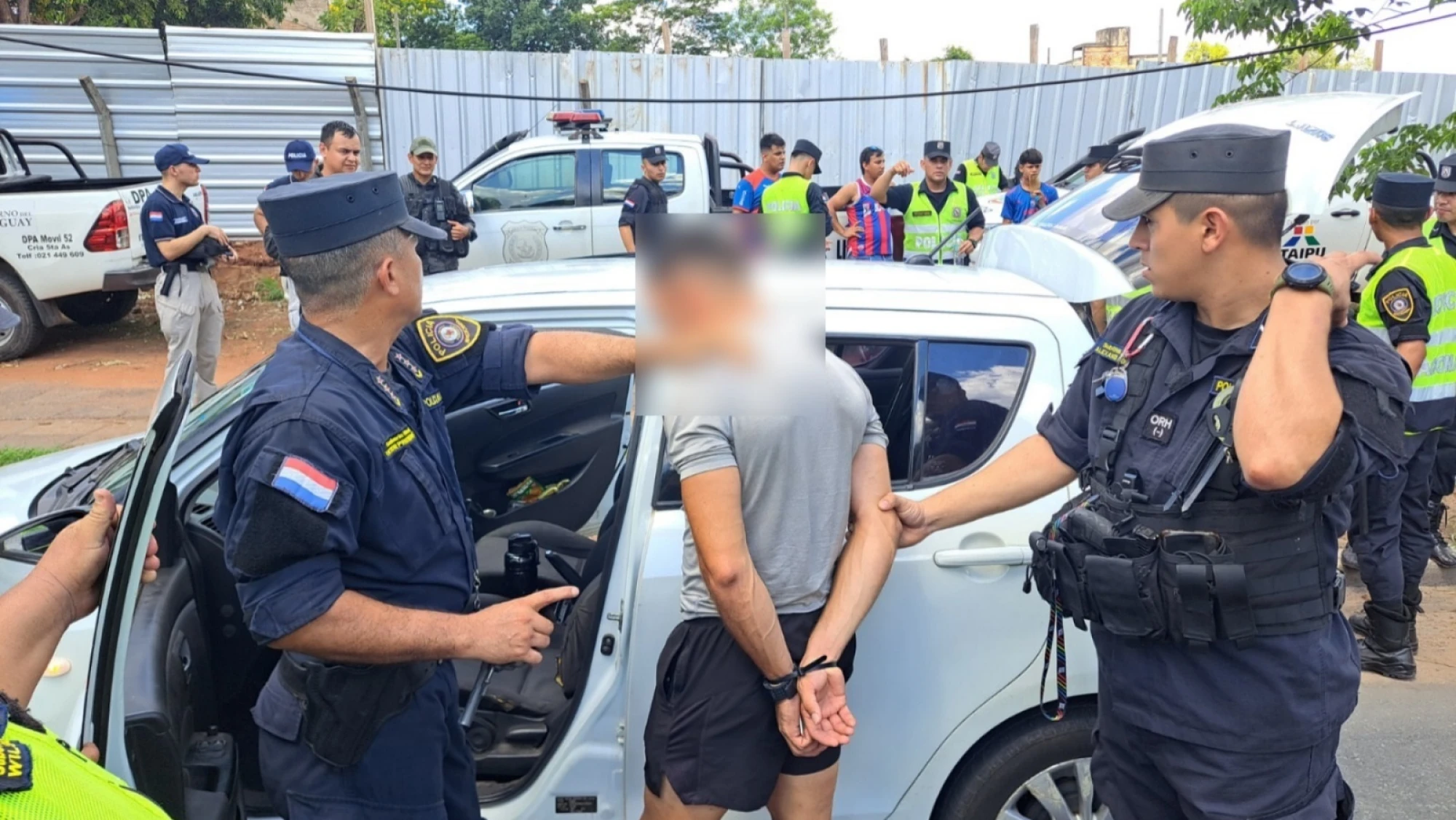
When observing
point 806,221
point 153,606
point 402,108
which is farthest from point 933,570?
point 402,108

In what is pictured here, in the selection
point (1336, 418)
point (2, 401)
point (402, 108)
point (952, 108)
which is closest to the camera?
point (1336, 418)

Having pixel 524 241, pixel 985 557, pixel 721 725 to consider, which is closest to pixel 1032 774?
pixel 985 557

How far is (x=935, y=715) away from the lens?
233 cm

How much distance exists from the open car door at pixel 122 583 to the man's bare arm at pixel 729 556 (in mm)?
821

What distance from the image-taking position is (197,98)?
11.0 m

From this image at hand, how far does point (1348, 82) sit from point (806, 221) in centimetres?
1388

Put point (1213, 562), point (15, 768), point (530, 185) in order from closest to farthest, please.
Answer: point (15, 768) < point (1213, 562) < point (530, 185)

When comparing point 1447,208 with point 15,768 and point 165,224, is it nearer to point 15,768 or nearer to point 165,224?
point 15,768

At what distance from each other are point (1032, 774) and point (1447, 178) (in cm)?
357

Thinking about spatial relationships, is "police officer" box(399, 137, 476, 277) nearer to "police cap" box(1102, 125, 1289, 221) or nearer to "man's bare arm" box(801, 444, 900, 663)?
"man's bare arm" box(801, 444, 900, 663)

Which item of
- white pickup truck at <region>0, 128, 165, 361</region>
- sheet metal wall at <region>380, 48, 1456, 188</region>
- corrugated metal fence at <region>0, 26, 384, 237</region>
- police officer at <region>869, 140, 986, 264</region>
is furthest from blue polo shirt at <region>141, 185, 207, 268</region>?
police officer at <region>869, 140, 986, 264</region>

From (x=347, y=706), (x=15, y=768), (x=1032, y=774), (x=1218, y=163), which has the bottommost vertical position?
(x=1032, y=774)

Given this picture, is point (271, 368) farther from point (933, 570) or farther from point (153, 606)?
point (933, 570)

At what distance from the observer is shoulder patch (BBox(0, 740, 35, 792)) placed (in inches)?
36.5
